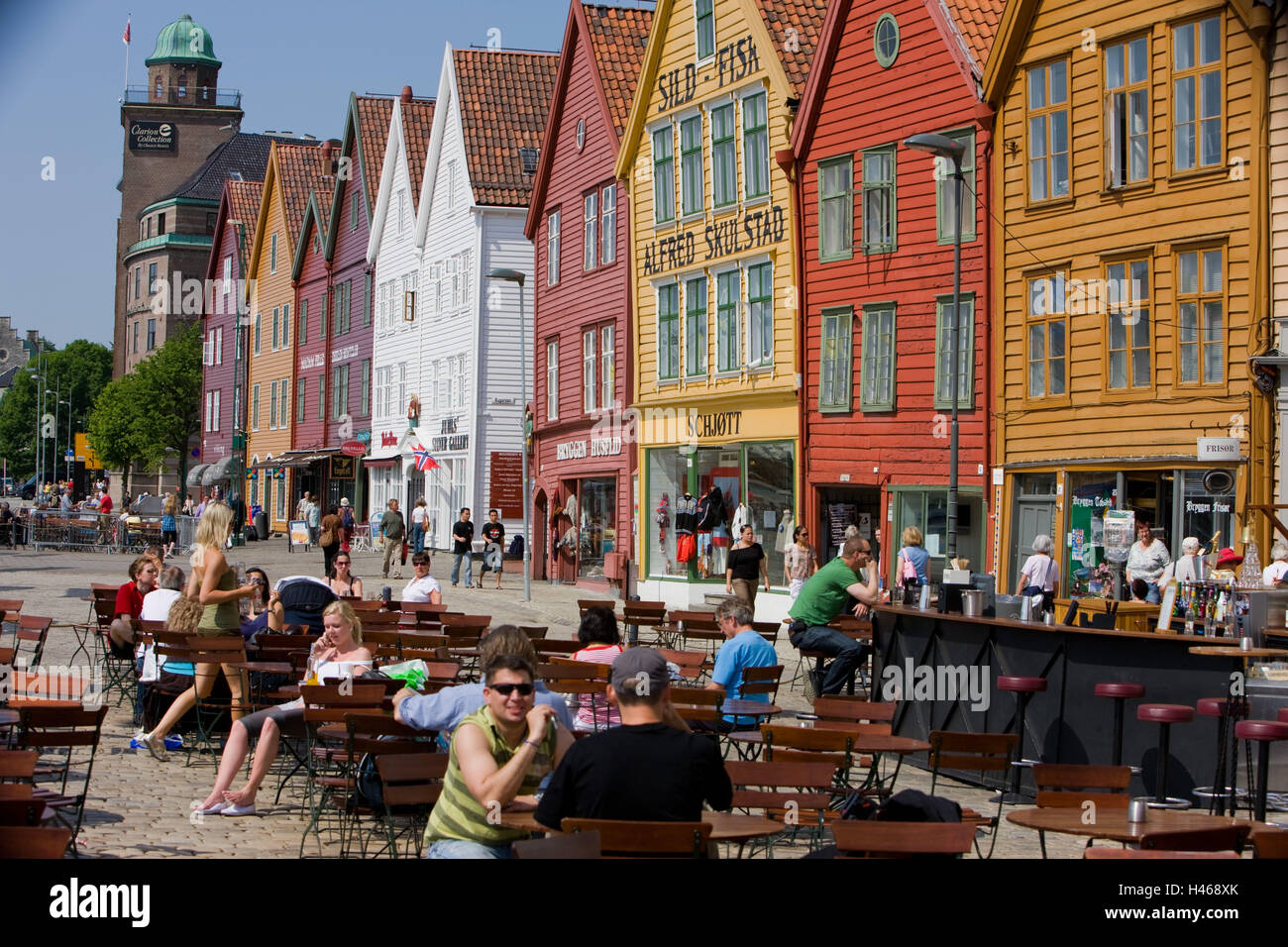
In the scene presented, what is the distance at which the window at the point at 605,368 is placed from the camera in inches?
1500

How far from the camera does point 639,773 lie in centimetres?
680

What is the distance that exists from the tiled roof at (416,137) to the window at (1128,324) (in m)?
32.3

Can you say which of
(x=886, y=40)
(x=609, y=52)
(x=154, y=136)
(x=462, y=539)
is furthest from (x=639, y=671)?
(x=154, y=136)

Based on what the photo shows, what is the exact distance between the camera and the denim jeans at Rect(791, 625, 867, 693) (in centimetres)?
1594

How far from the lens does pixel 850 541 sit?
631 inches

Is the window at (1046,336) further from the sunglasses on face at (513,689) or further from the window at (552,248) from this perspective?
the sunglasses on face at (513,689)

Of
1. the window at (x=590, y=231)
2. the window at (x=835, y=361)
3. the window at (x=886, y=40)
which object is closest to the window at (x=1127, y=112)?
the window at (x=886, y=40)

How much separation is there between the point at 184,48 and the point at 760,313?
333 feet

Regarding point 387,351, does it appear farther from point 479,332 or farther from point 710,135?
point 710,135

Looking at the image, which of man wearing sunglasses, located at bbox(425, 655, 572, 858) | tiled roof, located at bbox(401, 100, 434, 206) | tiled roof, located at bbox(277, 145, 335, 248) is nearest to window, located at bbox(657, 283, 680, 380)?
tiled roof, located at bbox(401, 100, 434, 206)
